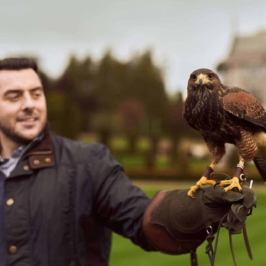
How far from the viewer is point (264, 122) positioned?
4.99 ft

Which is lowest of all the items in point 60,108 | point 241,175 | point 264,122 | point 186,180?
point 186,180

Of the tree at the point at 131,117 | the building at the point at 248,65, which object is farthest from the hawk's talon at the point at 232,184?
the tree at the point at 131,117

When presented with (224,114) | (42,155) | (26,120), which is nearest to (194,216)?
(224,114)

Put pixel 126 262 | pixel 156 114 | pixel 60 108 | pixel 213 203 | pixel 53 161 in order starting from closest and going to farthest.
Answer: pixel 213 203 → pixel 53 161 → pixel 126 262 → pixel 60 108 → pixel 156 114

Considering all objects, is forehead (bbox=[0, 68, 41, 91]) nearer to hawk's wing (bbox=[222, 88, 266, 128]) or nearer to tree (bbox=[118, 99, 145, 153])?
hawk's wing (bbox=[222, 88, 266, 128])

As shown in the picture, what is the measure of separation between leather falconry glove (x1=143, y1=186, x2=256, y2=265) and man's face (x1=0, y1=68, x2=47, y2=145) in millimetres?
676

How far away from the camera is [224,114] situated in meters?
1.44

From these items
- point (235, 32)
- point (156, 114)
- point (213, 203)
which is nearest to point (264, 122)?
point (213, 203)

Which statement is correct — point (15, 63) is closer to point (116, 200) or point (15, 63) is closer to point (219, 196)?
point (116, 200)

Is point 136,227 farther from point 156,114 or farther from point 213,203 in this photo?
point 156,114

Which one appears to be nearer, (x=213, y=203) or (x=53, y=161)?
(x=213, y=203)

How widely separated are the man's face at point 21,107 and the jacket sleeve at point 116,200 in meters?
0.33

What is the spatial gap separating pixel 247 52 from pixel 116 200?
21746mm

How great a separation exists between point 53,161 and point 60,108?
16.4 meters
